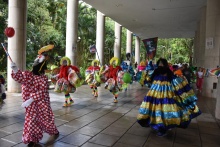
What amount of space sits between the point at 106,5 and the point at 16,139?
10.0m

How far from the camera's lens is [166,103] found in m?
4.00

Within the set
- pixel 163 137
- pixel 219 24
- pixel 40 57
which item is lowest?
pixel 163 137

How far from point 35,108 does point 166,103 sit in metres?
2.42

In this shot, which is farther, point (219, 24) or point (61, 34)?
point (61, 34)

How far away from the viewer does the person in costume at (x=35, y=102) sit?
11.0ft

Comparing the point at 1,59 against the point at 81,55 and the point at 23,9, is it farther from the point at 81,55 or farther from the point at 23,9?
the point at 81,55

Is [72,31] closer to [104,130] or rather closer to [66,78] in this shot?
[66,78]

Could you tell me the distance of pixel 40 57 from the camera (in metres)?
3.64

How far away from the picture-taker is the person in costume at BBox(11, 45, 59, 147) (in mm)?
3361

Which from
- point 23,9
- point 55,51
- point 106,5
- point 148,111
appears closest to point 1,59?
point 23,9

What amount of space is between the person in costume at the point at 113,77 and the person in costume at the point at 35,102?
3.80 meters

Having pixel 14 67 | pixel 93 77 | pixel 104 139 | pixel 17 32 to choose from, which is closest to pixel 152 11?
pixel 93 77

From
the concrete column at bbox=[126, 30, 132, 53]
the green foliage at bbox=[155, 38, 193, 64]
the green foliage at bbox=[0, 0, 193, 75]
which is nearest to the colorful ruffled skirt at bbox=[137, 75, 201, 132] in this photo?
the green foliage at bbox=[0, 0, 193, 75]

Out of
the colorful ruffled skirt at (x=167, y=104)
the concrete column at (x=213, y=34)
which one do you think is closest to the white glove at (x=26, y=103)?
the colorful ruffled skirt at (x=167, y=104)
